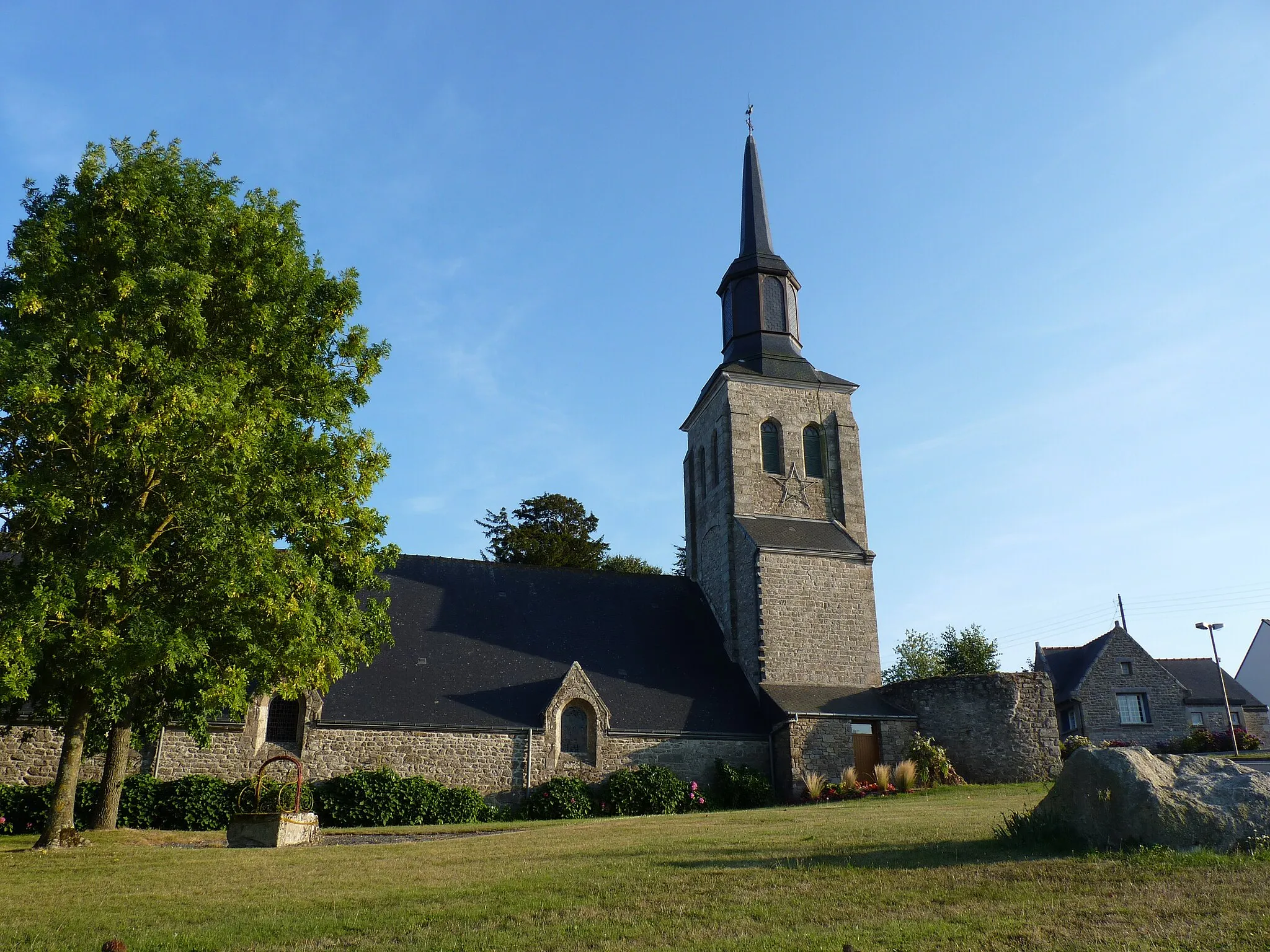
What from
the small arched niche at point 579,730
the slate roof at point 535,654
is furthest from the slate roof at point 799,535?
the small arched niche at point 579,730

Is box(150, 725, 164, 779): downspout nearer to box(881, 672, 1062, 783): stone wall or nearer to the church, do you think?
the church

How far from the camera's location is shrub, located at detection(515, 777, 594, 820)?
20.3 meters

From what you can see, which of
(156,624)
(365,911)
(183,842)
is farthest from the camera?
(183,842)

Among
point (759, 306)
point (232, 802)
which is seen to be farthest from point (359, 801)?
point (759, 306)

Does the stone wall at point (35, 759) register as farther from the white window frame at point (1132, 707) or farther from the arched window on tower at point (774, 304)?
the white window frame at point (1132, 707)

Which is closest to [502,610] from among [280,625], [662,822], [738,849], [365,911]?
[662,822]

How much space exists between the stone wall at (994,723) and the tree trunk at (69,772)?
17.9 meters

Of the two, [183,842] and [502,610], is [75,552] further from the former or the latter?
[502,610]

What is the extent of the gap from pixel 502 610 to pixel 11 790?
10905 millimetres

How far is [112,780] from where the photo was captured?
15.5m

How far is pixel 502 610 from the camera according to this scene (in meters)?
24.8

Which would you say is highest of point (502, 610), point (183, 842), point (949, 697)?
point (502, 610)

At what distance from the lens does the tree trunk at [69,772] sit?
12.5m

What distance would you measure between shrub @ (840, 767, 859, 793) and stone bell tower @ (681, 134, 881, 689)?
2.91 m
